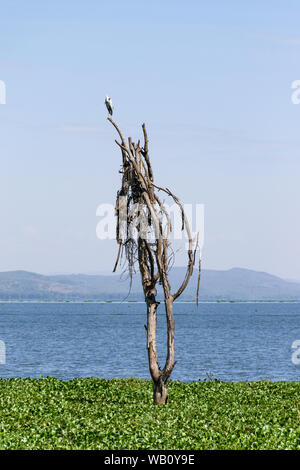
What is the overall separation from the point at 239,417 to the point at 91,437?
15.0 feet

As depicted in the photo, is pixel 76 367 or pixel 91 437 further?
pixel 76 367

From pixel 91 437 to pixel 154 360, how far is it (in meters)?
6.03

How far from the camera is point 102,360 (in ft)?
213

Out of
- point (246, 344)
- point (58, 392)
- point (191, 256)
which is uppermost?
point (191, 256)

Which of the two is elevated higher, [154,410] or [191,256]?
[191,256]

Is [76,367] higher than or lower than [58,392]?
lower

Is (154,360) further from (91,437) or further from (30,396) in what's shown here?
(91,437)

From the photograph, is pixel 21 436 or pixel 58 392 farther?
pixel 58 392

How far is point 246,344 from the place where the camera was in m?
88.3
